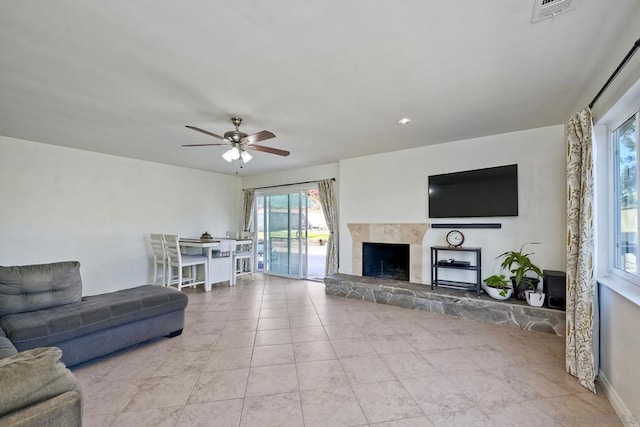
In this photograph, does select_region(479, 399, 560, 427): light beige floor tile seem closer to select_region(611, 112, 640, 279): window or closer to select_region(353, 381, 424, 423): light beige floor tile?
select_region(353, 381, 424, 423): light beige floor tile

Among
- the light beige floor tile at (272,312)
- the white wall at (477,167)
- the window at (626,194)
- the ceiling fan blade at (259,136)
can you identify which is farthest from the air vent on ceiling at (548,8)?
the light beige floor tile at (272,312)

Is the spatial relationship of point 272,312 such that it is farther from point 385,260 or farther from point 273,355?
point 385,260

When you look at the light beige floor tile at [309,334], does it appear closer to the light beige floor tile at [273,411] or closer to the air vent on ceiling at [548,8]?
the light beige floor tile at [273,411]

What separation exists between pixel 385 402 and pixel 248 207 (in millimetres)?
5630

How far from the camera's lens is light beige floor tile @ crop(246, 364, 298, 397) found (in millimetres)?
2129

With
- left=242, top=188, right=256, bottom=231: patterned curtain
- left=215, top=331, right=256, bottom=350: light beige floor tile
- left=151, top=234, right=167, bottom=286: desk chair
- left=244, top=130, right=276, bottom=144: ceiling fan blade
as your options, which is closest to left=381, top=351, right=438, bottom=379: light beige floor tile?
left=215, top=331, right=256, bottom=350: light beige floor tile

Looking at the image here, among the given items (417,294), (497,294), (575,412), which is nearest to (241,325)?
(417,294)

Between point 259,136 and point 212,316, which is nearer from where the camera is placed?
point 259,136

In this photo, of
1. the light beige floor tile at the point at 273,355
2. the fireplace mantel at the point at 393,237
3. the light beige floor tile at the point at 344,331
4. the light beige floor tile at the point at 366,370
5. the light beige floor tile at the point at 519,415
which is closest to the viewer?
the light beige floor tile at the point at 519,415

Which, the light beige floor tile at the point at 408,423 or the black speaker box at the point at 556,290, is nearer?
the light beige floor tile at the point at 408,423

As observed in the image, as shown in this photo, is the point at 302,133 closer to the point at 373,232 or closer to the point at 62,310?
the point at 373,232

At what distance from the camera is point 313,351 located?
9.04 feet

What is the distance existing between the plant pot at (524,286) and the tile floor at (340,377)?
486mm

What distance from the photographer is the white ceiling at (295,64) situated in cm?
161
